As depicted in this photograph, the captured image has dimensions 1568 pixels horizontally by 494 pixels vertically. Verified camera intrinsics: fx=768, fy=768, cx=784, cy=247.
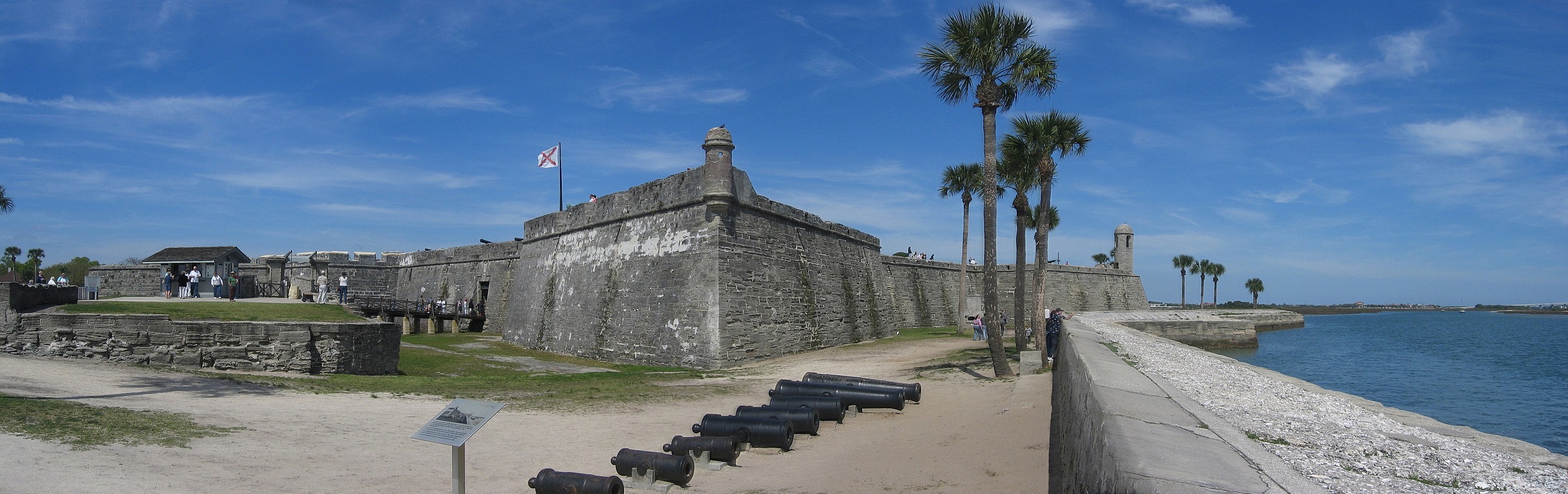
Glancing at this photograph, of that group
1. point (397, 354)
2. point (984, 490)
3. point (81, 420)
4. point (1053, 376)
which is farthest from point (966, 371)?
point (81, 420)

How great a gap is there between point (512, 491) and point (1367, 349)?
44657 millimetres

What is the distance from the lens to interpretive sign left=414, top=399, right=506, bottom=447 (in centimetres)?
541

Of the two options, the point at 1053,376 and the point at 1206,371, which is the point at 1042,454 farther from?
the point at 1053,376

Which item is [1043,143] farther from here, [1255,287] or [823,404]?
[1255,287]

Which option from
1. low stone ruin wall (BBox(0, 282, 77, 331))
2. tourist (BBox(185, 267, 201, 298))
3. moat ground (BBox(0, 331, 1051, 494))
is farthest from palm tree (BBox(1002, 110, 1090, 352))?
tourist (BBox(185, 267, 201, 298))

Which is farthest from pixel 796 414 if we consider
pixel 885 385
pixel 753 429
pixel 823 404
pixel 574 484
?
pixel 574 484

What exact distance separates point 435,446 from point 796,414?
4.58 m

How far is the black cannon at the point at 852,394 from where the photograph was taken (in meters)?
12.2

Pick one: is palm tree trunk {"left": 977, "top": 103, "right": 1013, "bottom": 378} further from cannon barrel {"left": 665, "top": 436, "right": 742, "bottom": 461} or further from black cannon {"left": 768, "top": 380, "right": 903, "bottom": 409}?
cannon barrel {"left": 665, "top": 436, "right": 742, "bottom": 461}

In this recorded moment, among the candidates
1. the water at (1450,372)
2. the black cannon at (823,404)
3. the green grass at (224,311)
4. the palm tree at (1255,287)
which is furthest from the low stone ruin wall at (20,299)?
the palm tree at (1255,287)

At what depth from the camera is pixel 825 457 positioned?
9.45 m

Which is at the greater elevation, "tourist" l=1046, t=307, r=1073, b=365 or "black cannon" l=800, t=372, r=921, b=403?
"tourist" l=1046, t=307, r=1073, b=365

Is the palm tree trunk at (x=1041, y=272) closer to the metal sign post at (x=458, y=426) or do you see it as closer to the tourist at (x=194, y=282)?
the metal sign post at (x=458, y=426)

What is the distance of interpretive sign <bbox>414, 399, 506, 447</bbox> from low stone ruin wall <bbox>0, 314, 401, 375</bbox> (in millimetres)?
10910
